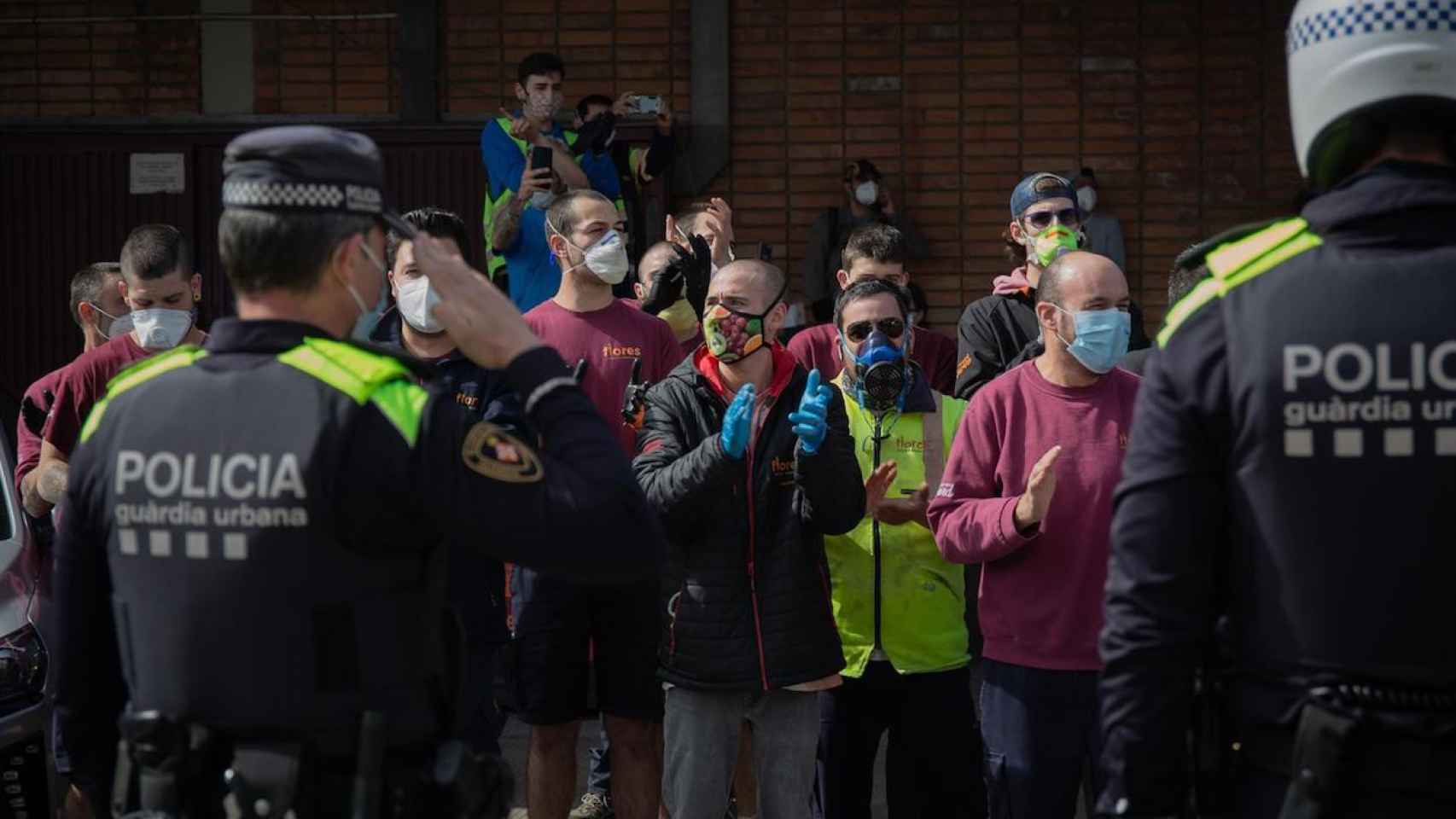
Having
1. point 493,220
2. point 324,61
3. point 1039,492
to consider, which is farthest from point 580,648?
point 324,61

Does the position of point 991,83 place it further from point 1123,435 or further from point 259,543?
point 259,543

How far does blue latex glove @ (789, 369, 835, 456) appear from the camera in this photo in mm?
5359

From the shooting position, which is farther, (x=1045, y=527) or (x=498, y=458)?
(x=1045, y=527)

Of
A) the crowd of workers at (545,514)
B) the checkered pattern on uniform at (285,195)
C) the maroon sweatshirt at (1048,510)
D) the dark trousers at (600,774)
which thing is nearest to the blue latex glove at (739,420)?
the maroon sweatshirt at (1048,510)

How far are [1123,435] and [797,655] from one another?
1.10 meters

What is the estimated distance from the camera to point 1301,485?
2.88 metres

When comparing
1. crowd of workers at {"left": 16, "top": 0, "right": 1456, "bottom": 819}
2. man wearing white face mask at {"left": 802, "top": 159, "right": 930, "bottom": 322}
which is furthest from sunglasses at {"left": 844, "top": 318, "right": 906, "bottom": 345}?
man wearing white face mask at {"left": 802, "top": 159, "right": 930, "bottom": 322}

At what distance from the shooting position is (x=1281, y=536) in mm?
2898

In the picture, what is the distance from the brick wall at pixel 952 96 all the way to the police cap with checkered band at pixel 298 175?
8.06 meters

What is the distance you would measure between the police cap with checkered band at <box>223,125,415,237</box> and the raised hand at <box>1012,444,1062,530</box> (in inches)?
92.7

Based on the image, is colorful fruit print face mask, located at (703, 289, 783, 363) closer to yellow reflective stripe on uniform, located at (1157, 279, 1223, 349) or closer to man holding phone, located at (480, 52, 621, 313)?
man holding phone, located at (480, 52, 621, 313)

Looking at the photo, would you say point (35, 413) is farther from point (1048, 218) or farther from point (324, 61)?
point (324, 61)

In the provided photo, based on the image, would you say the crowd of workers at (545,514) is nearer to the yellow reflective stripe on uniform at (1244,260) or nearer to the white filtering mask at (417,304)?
the yellow reflective stripe on uniform at (1244,260)

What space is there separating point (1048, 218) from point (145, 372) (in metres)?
4.45
